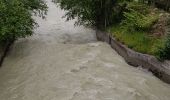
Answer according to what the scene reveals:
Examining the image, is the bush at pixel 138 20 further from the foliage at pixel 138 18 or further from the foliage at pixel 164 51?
the foliage at pixel 164 51

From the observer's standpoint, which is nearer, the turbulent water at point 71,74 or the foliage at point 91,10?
the turbulent water at point 71,74

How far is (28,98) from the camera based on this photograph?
46.6ft

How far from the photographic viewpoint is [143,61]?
17516mm

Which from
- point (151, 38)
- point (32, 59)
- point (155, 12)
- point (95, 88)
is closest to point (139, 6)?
point (155, 12)

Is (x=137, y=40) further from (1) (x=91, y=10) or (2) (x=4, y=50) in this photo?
(2) (x=4, y=50)

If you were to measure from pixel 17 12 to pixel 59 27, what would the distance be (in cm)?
644

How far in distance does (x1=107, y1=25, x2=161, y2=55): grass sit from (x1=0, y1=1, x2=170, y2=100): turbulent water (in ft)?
2.67

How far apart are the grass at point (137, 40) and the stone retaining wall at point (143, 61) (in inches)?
9.0

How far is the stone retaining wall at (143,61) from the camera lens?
639 inches

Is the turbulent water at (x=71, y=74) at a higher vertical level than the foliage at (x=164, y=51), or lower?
lower

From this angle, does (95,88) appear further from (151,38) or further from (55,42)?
(55,42)

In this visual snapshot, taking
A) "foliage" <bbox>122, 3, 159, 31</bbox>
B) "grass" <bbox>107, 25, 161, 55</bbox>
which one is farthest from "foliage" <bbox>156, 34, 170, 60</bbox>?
"foliage" <bbox>122, 3, 159, 31</bbox>

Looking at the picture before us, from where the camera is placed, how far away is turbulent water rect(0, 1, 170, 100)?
1430 centimetres

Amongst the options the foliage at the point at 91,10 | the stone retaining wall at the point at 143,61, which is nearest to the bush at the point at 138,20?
the stone retaining wall at the point at 143,61
